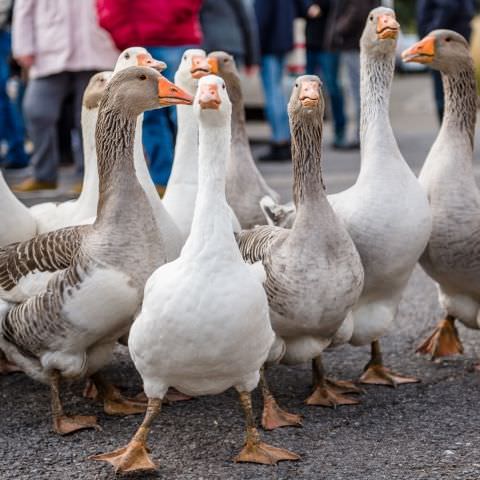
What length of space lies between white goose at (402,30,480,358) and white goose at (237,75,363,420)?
0.72m

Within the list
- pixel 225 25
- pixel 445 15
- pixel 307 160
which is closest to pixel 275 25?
pixel 225 25

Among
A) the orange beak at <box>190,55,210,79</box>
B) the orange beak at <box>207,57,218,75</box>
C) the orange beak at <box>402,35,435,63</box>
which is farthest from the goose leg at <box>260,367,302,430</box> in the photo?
the orange beak at <box>402,35,435,63</box>

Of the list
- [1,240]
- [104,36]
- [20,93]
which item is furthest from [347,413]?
[20,93]

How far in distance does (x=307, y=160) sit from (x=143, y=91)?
78 cm

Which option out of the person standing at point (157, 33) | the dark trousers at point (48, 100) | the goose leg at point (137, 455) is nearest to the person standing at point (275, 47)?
the dark trousers at point (48, 100)

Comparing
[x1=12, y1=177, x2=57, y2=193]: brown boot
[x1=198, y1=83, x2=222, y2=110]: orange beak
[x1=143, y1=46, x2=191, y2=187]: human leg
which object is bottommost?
[x1=12, y1=177, x2=57, y2=193]: brown boot

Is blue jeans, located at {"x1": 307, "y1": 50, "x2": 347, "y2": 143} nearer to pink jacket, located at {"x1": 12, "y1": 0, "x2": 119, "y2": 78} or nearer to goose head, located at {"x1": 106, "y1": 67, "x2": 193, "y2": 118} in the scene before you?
pink jacket, located at {"x1": 12, "y1": 0, "x2": 119, "y2": 78}

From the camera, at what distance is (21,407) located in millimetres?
4613

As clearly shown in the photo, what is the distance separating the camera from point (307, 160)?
14.4ft

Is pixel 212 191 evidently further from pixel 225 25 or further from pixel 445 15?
pixel 445 15

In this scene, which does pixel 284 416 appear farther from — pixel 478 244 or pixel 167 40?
pixel 167 40

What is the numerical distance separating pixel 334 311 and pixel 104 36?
14.4 ft

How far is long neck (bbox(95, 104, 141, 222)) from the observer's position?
4.24 metres

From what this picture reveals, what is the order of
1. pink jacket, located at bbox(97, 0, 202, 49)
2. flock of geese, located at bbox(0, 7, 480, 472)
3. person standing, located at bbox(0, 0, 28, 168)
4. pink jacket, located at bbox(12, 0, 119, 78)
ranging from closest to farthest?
flock of geese, located at bbox(0, 7, 480, 472), pink jacket, located at bbox(97, 0, 202, 49), pink jacket, located at bbox(12, 0, 119, 78), person standing, located at bbox(0, 0, 28, 168)
